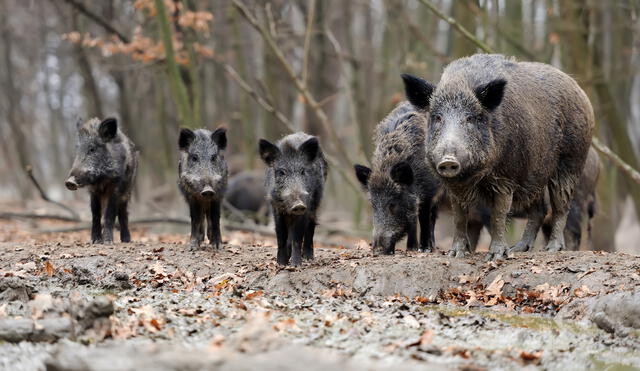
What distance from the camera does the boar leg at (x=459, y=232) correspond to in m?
9.20

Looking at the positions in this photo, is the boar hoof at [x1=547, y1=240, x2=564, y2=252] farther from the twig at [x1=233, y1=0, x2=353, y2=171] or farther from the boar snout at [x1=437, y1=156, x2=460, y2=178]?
the twig at [x1=233, y1=0, x2=353, y2=171]

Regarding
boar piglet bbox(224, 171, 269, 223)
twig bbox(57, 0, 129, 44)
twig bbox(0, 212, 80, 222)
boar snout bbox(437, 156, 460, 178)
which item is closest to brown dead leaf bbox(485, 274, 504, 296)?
boar snout bbox(437, 156, 460, 178)

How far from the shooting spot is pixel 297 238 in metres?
9.01

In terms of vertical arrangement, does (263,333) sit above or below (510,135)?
below

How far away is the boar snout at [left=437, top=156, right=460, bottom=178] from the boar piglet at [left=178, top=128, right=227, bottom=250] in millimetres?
3254

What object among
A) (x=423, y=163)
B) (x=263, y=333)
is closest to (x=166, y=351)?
(x=263, y=333)

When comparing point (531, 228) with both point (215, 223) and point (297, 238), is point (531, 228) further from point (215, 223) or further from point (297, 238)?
point (215, 223)

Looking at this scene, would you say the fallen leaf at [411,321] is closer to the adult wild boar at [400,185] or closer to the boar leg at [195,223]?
the adult wild boar at [400,185]

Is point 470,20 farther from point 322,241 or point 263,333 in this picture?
point 263,333

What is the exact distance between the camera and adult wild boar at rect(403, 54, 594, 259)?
8.39 meters

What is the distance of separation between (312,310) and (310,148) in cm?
248

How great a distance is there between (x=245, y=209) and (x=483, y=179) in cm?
1187

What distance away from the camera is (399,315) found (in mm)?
7004

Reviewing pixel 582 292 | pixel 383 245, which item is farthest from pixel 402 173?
pixel 582 292
